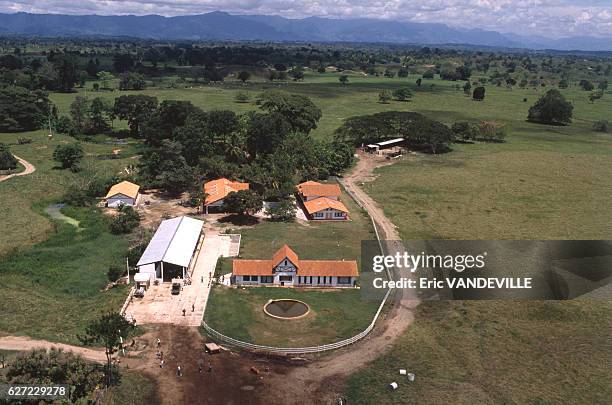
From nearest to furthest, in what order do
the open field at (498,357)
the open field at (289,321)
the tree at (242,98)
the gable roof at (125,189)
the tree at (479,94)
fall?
the open field at (498,357), the open field at (289,321), the gable roof at (125,189), the tree at (242,98), the tree at (479,94)

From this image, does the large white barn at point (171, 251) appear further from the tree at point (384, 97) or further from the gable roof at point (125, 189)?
the tree at point (384, 97)

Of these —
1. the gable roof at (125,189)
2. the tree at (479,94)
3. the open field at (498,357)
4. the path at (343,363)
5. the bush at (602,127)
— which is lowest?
the path at (343,363)

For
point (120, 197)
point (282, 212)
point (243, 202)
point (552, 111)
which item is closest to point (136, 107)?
point (120, 197)

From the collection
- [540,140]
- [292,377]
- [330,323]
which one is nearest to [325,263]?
[330,323]

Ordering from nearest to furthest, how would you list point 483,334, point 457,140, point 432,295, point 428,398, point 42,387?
1. point 42,387
2. point 428,398
3. point 483,334
4. point 432,295
5. point 457,140

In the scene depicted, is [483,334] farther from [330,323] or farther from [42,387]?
[42,387]

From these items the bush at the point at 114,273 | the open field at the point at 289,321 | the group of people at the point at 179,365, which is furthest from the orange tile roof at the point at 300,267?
the group of people at the point at 179,365

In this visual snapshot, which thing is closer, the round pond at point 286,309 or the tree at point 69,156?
the round pond at point 286,309
